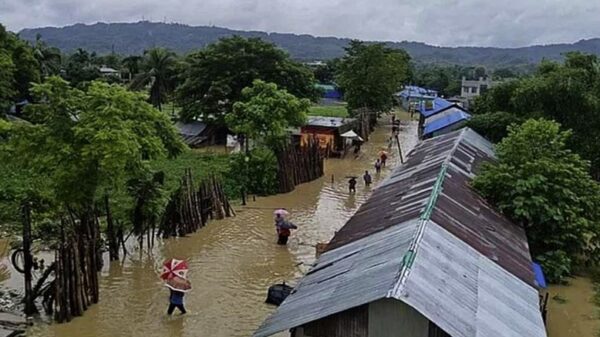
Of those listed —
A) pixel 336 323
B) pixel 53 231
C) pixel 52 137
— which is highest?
pixel 52 137

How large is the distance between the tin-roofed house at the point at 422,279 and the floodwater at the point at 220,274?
331 centimetres

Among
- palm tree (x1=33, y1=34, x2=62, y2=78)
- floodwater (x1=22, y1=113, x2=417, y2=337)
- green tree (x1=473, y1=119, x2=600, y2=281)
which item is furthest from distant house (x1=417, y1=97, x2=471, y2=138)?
palm tree (x1=33, y1=34, x2=62, y2=78)

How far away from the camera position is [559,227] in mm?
18594

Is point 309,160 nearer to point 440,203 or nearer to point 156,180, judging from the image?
point 156,180

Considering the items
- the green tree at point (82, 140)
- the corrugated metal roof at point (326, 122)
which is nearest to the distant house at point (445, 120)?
the corrugated metal roof at point (326, 122)

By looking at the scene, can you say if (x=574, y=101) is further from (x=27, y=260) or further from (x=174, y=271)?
(x=27, y=260)

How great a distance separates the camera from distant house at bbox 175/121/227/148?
138ft

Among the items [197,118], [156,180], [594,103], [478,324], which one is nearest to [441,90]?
[197,118]

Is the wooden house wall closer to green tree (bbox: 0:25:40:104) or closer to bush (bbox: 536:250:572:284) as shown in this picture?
bush (bbox: 536:250:572:284)

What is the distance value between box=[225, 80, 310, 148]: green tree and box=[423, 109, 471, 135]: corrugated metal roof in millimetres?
13464

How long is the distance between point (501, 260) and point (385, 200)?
5.64m

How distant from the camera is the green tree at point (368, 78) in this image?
176ft

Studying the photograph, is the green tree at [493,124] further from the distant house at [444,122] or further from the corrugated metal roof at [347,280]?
the corrugated metal roof at [347,280]

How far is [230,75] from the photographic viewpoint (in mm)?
41156
